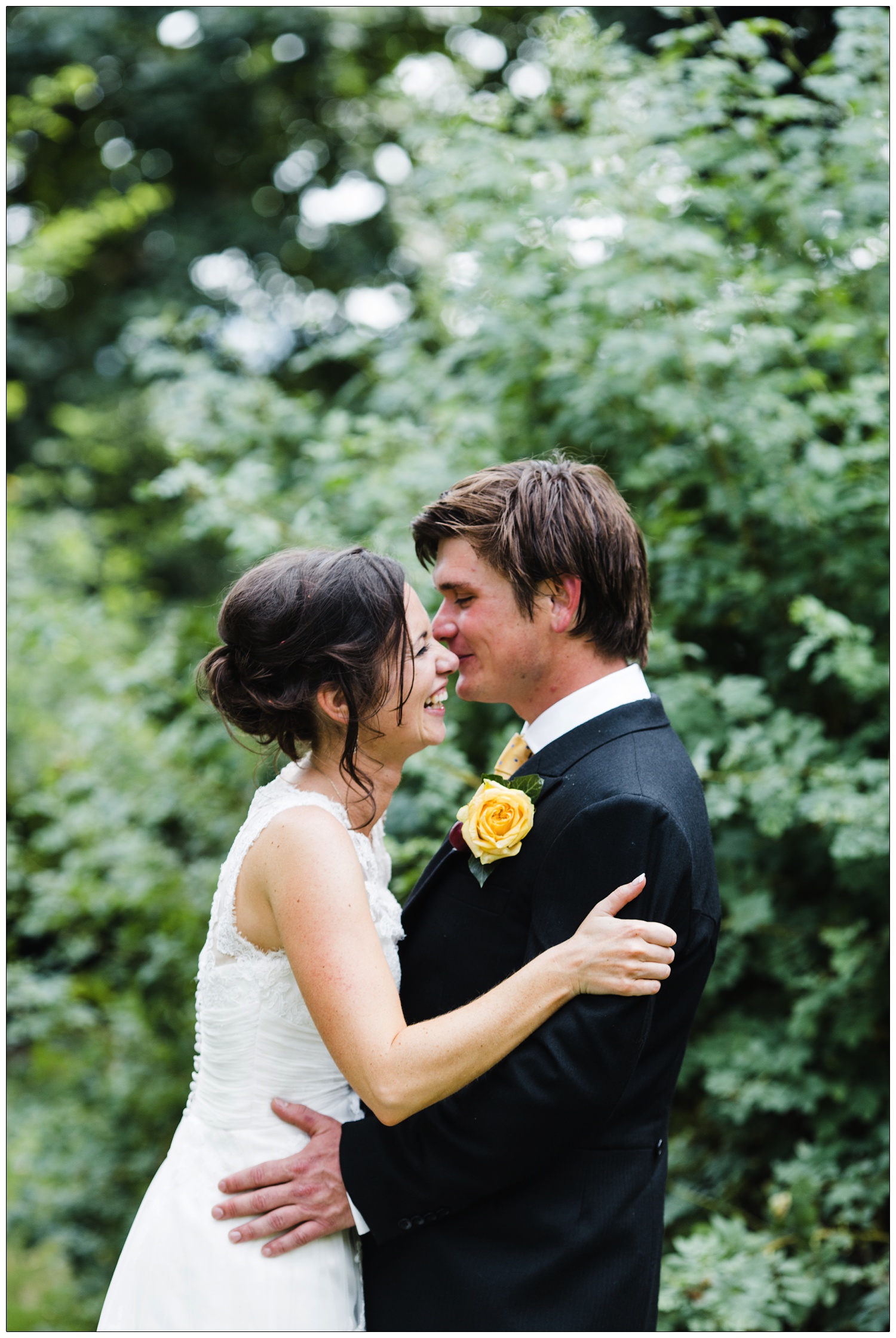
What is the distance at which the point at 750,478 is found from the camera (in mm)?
3699

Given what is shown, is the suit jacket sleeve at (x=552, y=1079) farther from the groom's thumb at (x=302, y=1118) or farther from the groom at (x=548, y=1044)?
the groom's thumb at (x=302, y=1118)

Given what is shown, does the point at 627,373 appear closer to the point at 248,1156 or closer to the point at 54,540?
the point at 248,1156

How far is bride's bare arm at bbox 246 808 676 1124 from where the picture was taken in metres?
1.89

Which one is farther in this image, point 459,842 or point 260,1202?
point 459,842

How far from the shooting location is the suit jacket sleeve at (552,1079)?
6.27 feet

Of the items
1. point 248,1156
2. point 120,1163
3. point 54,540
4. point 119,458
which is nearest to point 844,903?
point 248,1156

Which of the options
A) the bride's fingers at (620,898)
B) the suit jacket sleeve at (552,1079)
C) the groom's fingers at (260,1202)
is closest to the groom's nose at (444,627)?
the suit jacket sleeve at (552,1079)

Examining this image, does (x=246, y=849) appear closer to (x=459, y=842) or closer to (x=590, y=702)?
(x=459, y=842)

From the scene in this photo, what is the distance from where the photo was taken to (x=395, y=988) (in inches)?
81.0

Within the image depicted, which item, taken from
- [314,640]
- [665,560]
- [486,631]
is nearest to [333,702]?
[314,640]

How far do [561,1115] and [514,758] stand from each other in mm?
866

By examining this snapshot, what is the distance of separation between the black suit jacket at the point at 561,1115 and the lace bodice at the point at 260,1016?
175mm

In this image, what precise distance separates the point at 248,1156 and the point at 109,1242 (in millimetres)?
3680

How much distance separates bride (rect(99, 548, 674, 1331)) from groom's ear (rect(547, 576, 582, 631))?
0.27m
